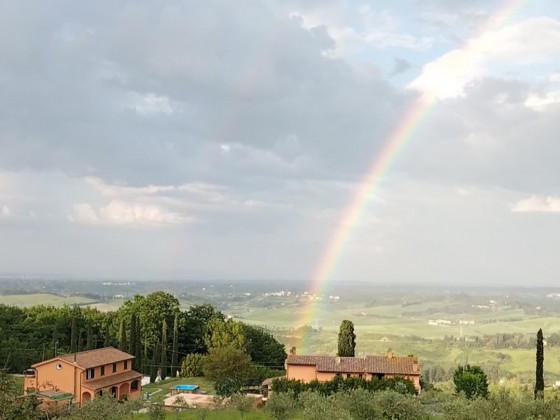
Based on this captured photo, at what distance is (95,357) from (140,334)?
45.3 feet

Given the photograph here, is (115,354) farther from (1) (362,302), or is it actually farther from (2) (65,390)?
(1) (362,302)

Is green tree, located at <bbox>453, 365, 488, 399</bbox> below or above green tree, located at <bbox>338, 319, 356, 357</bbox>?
below

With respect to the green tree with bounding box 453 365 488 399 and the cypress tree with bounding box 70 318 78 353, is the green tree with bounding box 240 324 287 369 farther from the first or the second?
the green tree with bounding box 453 365 488 399

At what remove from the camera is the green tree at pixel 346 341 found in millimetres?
41156

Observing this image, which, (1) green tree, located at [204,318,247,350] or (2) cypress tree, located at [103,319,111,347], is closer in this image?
(1) green tree, located at [204,318,247,350]

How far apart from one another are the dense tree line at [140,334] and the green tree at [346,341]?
7.51 m

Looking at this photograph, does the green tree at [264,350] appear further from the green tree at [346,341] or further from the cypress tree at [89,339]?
the cypress tree at [89,339]

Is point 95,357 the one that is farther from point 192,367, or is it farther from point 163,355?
point 192,367

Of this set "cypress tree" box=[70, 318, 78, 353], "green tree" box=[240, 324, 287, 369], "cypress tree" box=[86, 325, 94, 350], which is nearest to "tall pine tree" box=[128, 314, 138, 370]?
"cypress tree" box=[86, 325, 94, 350]

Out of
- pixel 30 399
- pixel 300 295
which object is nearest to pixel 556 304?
pixel 300 295

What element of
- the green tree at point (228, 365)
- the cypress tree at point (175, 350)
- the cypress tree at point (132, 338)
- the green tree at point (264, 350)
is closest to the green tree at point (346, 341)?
the green tree at point (228, 365)

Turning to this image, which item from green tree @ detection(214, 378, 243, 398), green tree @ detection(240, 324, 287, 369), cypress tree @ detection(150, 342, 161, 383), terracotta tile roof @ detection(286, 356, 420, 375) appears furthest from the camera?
green tree @ detection(240, 324, 287, 369)

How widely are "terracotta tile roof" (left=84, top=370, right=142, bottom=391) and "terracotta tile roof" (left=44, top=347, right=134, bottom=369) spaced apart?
91 cm

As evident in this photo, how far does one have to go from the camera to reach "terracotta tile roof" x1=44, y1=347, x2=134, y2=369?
1271 inches
